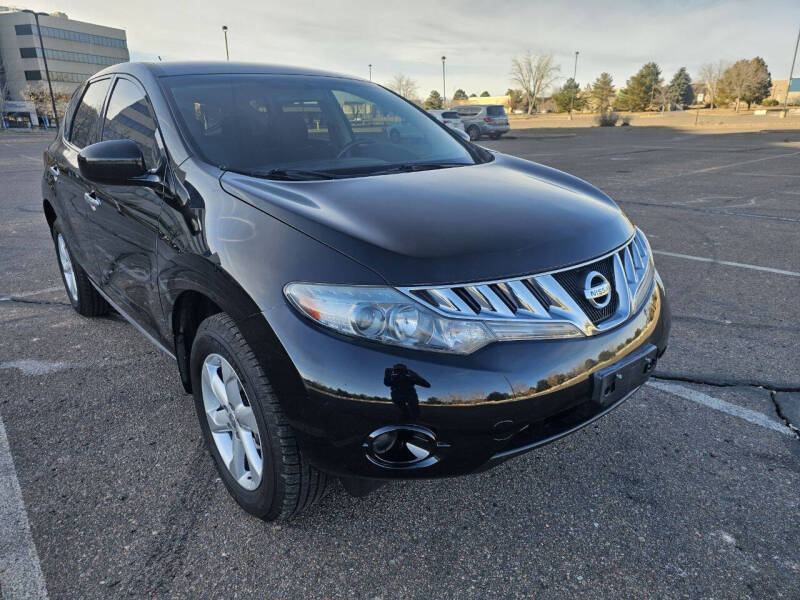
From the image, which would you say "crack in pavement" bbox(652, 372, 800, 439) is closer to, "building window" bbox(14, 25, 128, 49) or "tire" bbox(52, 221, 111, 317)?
"tire" bbox(52, 221, 111, 317)

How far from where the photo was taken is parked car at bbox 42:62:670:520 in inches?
67.3

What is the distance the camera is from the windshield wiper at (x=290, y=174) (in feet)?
7.76

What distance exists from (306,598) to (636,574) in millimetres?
1080

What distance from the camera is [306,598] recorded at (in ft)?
6.07

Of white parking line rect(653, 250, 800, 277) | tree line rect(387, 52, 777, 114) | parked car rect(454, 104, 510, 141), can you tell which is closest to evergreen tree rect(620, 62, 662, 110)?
tree line rect(387, 52, 777, 114)

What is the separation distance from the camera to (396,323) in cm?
171

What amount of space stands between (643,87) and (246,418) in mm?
82139

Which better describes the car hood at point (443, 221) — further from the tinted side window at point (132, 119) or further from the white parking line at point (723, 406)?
the white parking line at point (723, 406)

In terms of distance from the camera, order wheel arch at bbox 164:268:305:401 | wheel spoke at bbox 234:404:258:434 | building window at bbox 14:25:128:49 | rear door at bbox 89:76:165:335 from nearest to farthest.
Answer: wheel arch at bbox 164:268:305:401
wheel spoke at bbox 234:404:258:434
rear door at bbox 89:76:165:335
building window at bbox 14:25:128:49

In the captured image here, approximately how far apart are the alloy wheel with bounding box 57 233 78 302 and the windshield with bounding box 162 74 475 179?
2.05 meters

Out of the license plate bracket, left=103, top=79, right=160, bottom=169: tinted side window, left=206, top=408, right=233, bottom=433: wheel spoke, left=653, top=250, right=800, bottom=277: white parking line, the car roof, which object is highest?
the car roof

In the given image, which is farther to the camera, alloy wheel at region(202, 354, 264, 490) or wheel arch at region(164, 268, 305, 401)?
alloy wheel at region(202, 354, 264, 490)

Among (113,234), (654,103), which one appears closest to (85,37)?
(654,103)

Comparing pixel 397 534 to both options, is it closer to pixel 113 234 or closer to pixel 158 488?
pixel 158 488
